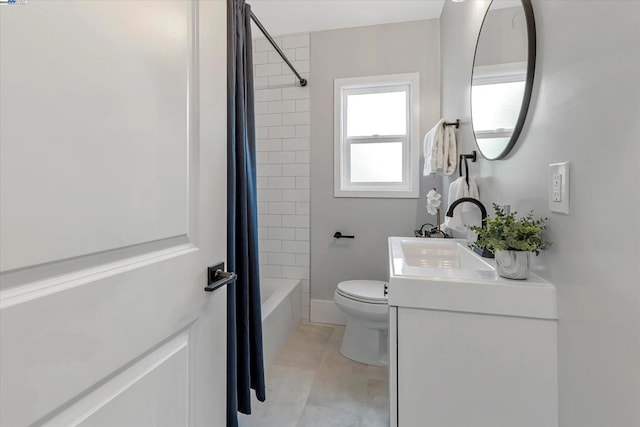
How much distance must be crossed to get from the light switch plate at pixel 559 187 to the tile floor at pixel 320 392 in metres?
1.22

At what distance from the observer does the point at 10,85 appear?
421 mm

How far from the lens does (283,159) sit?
2697 millimetres

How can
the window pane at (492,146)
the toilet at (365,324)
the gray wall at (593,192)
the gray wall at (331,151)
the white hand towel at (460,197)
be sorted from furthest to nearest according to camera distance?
the gray wall at (331,151) → the toilet at (365,324) → the white hand towel at (460,197) → the window pane at (492,146) → the gray wall at (593,192)

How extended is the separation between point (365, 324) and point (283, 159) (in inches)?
60.5

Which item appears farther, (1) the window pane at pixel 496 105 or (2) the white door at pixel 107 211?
(1) the window pane at pixel 496 105

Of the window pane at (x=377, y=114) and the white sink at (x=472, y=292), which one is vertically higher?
the window pane at (x=377, y=114)

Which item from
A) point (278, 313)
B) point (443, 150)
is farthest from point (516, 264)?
point (278, 313)

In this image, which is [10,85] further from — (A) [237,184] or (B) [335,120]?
(B) [335,120]

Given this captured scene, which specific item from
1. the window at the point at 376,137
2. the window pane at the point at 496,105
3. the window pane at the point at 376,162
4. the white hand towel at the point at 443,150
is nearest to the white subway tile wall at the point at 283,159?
the window at the point at 376,137

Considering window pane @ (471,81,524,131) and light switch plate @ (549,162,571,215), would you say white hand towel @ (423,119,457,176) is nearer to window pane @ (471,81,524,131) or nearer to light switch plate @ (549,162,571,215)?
window pane @ (471,81,524,131)

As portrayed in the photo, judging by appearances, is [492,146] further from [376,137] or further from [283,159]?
[283,159]

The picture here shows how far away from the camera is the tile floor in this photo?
1457 millimetres

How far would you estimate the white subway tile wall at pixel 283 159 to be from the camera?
265 centimetres

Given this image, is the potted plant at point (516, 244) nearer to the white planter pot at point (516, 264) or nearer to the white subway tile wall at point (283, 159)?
the white planter pot at point (516, 264)
